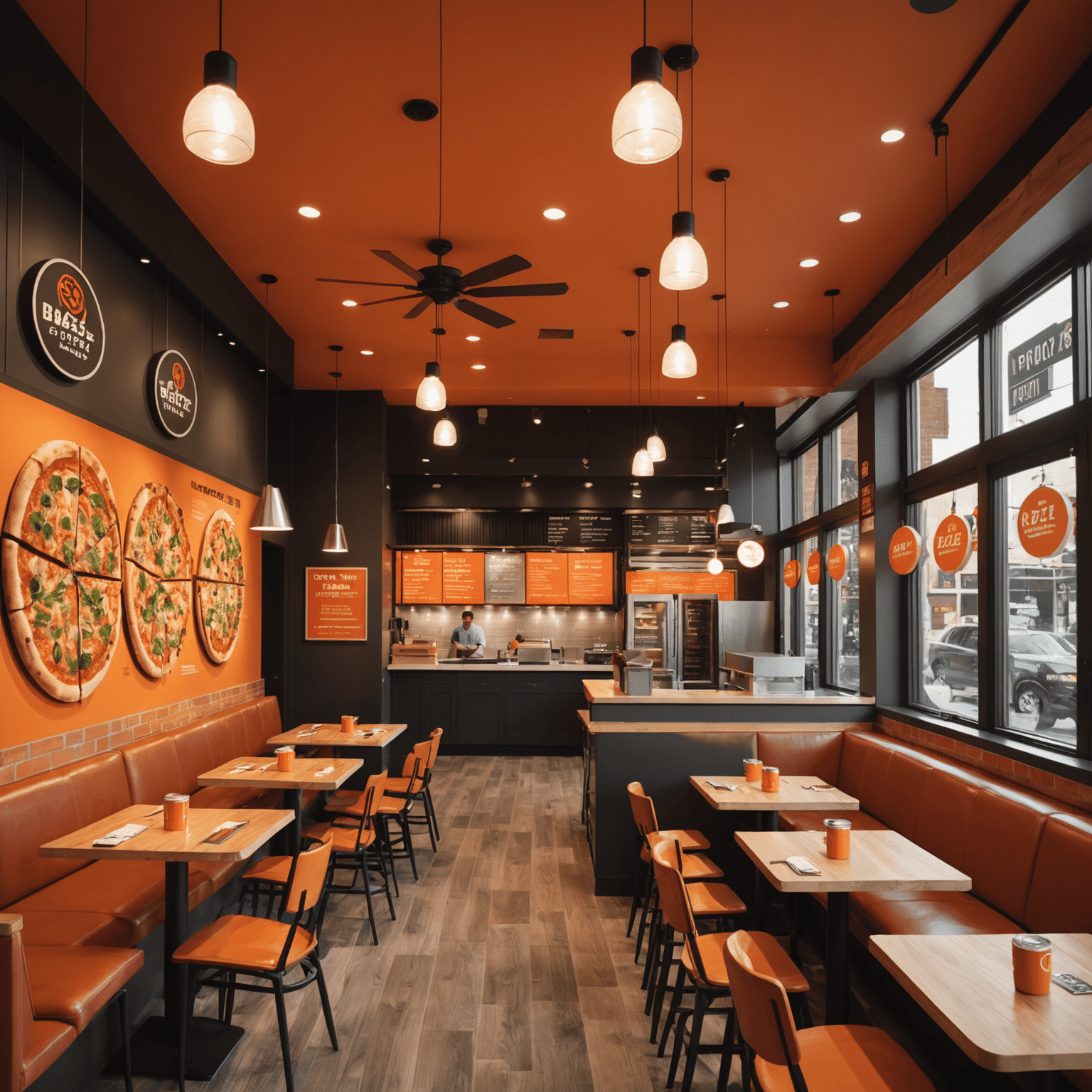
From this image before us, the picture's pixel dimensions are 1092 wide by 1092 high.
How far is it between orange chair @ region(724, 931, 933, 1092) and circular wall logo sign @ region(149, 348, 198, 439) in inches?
169

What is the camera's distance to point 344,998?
3.58 metres

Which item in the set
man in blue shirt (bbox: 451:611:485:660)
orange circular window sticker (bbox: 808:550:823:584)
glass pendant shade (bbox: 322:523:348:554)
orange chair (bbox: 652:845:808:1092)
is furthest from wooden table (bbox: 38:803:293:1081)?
man in blue shirt (bbox: 451:611:485:660)

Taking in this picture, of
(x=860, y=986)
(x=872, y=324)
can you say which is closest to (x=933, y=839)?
(x=860, y=986)

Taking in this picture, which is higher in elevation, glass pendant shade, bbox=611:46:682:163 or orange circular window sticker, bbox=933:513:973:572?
glass pendant shade, bbox=611:46:682:163

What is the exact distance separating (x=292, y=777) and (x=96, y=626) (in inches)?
51.6

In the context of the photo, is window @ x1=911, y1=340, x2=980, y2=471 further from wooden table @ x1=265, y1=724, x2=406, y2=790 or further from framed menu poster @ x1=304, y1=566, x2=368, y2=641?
framed menu poster @ x1=304, y1=566, x2=368, y2=641

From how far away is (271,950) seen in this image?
2.94m

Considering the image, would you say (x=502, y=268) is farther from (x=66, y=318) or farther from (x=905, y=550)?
(x=905, y=550)

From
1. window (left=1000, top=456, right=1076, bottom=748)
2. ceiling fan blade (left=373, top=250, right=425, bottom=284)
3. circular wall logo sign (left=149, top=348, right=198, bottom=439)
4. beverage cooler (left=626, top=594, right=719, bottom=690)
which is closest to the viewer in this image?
ceiling fan blade (left=373, top=250, right=425, bottom=284)

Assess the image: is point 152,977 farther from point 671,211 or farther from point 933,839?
point 671,211

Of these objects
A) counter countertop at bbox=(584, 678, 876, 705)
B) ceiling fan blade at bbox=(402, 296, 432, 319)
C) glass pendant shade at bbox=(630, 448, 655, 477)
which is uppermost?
ceiling fan blade at bbox=(402, 296, 432, 319)

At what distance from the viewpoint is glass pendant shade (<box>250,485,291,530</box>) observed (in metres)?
5.29

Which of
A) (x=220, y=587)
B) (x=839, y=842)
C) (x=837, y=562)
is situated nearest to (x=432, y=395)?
(x=220, y=587)

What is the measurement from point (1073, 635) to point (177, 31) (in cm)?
490
